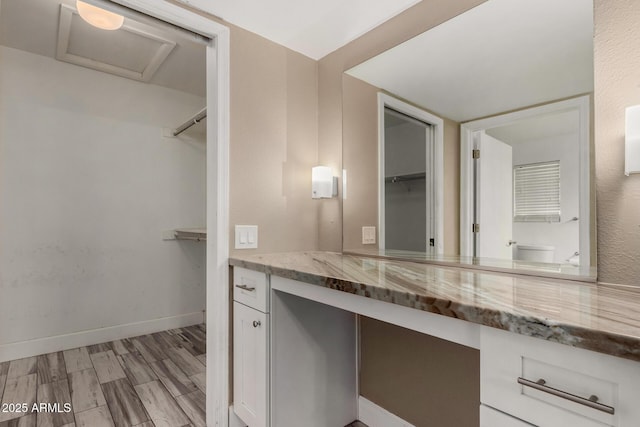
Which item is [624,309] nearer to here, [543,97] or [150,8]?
[543,97]

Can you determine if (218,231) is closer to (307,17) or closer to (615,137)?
(307,17)

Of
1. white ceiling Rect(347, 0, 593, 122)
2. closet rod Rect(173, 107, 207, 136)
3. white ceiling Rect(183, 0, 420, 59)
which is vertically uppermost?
white ceiling Rect(183, 0, 420, 59)

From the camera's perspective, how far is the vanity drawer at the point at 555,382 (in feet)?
1.82

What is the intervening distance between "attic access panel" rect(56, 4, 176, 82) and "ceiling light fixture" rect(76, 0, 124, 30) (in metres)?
0.26

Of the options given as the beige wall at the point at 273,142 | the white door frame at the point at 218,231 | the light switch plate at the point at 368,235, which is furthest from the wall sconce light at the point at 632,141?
the white door frame at the point at 218,231

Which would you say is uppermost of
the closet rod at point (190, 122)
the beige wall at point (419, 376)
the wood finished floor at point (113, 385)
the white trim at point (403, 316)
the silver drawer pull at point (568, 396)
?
the closet rod at point (190, 122)

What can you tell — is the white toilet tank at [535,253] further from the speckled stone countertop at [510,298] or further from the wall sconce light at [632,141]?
the wall sconce light at [632,141]

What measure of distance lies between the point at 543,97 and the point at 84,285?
128 inches

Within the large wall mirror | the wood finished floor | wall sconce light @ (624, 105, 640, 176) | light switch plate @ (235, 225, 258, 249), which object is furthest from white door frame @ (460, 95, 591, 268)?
the wood finished floor

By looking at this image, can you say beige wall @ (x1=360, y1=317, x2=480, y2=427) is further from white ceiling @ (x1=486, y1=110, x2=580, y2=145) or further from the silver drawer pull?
white ceiling @ (x1=486, y1=110, x2=580, y2=145)

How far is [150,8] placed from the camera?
144 centimetres

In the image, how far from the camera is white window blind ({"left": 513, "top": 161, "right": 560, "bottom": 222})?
3.66 feet

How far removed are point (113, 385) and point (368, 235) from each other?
184 cm

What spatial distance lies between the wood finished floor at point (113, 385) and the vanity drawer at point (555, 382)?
1.59 metres
